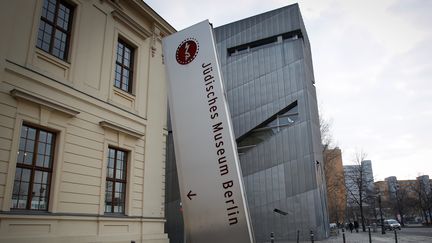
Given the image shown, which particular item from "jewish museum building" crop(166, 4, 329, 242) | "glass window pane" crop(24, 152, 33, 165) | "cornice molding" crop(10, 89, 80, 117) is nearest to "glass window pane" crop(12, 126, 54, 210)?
"glass window pane" crop(24, 152, 33, 165)

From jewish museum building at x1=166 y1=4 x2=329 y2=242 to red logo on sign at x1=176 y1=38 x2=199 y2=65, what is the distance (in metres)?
17.6

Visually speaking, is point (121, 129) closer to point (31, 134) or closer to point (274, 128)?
point (31, 134)

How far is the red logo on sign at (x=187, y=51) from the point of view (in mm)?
7091

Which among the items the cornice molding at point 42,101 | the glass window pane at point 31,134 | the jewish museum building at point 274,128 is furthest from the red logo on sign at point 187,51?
the jewish museum building at point 274,128

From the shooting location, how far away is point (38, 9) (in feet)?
34.9

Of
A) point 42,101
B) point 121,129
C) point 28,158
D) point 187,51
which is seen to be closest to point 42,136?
point 28,158

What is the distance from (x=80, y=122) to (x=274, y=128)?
17.4m

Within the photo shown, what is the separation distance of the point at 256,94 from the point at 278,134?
388 cm

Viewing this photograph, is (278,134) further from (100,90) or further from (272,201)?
(100,90)

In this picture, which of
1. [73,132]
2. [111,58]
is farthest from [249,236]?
[111,58]

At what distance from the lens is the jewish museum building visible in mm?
23922

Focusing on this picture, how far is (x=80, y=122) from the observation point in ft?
37.6

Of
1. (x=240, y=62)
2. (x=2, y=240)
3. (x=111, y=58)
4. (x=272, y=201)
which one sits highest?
(x=240, y=62)

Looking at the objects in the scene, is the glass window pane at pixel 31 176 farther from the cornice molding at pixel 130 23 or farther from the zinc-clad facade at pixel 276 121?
the zinc-clad facade at pixel 276 121
